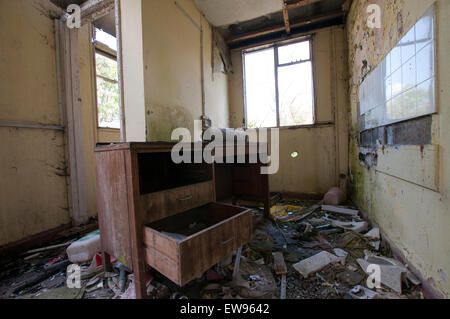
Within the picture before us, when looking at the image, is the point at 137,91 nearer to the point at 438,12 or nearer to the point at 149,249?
the point at 149,249

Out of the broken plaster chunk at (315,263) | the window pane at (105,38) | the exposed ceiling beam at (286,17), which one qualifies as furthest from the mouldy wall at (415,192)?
the window pane at (105,38)

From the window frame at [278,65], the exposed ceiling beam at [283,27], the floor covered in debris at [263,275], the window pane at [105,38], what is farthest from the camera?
the window frame at [278,65]

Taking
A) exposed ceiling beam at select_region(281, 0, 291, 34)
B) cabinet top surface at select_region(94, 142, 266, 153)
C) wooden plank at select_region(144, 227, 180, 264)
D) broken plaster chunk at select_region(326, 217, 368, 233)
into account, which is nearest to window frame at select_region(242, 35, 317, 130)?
exposed ceiling beam at select_region(281, 0, 291, 34)

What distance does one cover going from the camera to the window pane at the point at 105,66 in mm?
2715

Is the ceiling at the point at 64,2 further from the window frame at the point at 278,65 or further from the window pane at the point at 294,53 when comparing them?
the window pane at the point at 294,53

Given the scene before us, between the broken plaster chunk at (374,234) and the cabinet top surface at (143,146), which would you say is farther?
the broken plaster chunk at (374,234)

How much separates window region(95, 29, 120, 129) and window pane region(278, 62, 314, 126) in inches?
100

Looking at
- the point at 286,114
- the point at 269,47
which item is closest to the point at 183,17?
the point at 269,47

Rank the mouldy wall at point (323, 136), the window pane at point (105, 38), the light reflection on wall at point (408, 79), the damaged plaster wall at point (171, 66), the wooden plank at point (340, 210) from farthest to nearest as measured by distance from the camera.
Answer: the mouldy wall at point (323, 136)
the window pane at point (105, 38)
the wooden plank at point (340, 210)
the damaged plaster wall at point (171, 66)
the light reflection on wall at point (408, 79)

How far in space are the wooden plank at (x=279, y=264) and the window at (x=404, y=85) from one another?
43.5 inches

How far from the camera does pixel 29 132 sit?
1.76 m

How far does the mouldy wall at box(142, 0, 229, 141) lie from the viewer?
1872mm

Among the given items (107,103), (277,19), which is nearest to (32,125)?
(107,103)

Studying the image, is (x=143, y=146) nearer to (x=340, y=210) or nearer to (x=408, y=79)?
(x=408, y=79)
